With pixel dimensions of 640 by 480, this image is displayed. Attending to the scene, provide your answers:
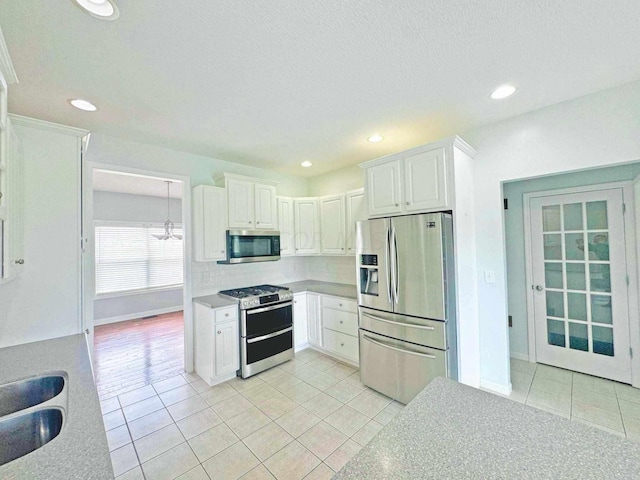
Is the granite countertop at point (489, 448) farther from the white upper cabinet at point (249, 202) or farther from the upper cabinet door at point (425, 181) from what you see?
the white upper cabinet at point (249, 202)

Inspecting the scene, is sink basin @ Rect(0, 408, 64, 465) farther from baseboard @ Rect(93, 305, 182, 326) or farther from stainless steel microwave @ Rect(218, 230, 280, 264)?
baseboard @ Rect(93, 305, 182, 326)

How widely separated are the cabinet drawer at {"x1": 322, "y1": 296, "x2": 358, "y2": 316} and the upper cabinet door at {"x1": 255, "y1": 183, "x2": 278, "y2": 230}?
127 cm

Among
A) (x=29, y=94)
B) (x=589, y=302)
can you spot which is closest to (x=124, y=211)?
(x=29, y=94)

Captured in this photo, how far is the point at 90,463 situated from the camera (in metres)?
0.85

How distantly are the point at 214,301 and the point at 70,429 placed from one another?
2.23 m

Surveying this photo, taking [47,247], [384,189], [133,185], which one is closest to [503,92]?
[384,189]

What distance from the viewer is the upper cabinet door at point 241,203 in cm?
350

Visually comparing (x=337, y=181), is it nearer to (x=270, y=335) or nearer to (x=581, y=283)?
(x=270, y=335)

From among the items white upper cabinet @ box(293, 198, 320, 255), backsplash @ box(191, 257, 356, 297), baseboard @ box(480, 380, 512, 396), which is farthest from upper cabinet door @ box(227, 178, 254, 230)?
baseboard @ box(480, 380, 512, 396)

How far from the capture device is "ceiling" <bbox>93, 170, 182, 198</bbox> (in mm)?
4461

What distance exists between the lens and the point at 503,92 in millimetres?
2201

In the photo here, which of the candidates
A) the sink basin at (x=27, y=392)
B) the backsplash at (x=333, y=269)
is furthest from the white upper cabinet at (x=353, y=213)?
the sink basin at (x=27, y=392)

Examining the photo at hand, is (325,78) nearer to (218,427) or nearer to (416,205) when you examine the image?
(416,205)

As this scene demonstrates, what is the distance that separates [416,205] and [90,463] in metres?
2.62
